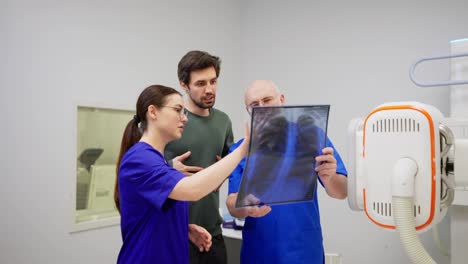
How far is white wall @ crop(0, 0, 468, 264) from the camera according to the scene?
77.5 inches

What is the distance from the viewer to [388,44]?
2580mm

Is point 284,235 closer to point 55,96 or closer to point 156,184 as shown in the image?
point 156,184

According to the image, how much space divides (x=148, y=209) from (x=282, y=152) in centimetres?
48

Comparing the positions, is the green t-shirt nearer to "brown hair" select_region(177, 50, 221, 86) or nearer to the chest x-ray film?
"brown hair" select_region(177, 50, 221, 86)

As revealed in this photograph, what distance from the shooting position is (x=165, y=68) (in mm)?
2754

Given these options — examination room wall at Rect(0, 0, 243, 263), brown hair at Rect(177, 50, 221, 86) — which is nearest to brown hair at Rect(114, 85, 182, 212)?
brown hair at Rect(177, 50, 221, 86)

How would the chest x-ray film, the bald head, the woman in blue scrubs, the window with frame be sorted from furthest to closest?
the window with frame → the bald head → the woman in blue scrubs → the chest x-ray film

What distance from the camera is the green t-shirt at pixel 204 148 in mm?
1620

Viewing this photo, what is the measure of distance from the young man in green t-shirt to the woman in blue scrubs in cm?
23

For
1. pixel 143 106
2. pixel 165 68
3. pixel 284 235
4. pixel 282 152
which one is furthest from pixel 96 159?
pixel 282 152

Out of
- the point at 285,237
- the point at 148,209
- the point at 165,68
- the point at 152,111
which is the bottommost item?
the point at 285,237

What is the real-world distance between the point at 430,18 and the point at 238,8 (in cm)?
163

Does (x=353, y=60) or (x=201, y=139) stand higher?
(x=353, y=60)

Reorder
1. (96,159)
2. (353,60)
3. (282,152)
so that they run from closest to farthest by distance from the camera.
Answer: (282,152) → (96,159) → (353,60)
